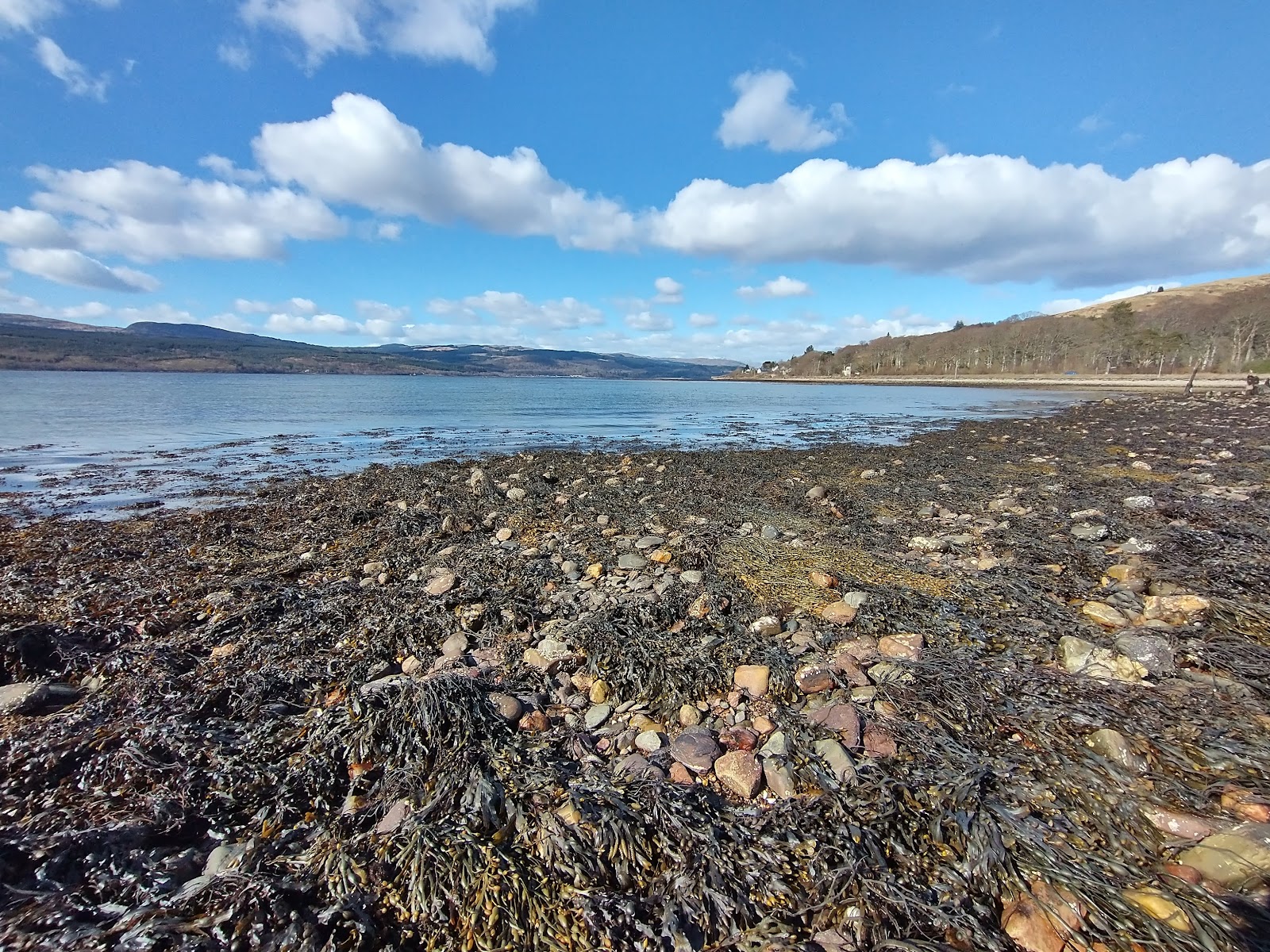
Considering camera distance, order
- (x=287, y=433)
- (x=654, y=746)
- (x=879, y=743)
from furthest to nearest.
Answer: (x=287, y=433) < (x=654, y=746) < (x=879, y=743)

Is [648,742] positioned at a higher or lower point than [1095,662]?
lower

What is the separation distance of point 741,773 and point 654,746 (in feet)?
1.62

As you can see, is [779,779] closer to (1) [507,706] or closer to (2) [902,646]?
(1) [507,706]

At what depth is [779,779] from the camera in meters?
2.54

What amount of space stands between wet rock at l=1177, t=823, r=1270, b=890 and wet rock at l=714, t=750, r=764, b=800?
1.57m

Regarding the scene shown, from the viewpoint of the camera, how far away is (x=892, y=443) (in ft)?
56.1

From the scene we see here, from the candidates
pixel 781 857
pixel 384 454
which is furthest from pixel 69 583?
pixel 384 454

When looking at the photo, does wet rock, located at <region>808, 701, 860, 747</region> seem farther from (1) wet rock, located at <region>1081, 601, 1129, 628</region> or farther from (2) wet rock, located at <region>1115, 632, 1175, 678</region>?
(1) wet rock, located at <region>1081, 601, 1129, 628</region>

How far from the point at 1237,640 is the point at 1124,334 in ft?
401

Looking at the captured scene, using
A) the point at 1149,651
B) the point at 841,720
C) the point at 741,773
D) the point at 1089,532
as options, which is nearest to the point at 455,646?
the point at 741,773

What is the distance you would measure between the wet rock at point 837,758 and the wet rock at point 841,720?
94 millimetres

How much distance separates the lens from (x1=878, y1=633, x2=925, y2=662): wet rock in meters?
3.60

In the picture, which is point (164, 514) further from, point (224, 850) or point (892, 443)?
point (892, 443)

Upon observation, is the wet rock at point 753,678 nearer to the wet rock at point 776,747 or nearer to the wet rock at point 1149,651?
the wet rock at point 776,747
